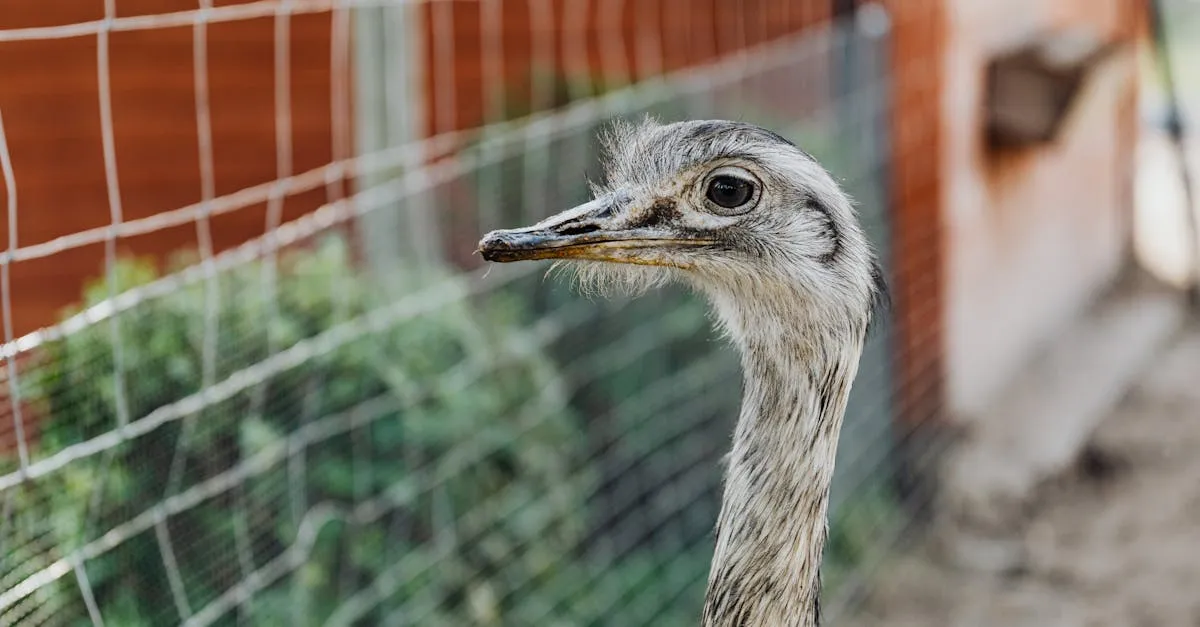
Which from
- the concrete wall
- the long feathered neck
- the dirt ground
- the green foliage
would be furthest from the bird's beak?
the concrete wall

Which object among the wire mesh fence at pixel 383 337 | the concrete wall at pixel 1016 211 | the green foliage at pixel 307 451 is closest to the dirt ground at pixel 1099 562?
the wire mesh fence at pixel 383 337

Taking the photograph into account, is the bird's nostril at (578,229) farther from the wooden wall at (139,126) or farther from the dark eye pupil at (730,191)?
the wooden wall at (139,126)

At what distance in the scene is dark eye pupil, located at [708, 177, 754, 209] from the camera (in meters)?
2.36

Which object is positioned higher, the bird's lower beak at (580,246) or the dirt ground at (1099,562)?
the bird's lower beak at (580,246)

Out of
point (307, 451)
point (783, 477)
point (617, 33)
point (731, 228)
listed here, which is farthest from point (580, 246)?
point (617, 33)

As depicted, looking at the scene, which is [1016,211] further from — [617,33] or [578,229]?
[578,229]

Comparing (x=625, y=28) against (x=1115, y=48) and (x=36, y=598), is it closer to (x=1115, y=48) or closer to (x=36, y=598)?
(x=1115, y=48)

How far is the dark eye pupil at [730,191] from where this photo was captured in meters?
2.36

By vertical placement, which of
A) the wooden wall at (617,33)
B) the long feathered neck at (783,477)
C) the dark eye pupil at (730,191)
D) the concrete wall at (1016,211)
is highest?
the dark eye pupil at (730,191)

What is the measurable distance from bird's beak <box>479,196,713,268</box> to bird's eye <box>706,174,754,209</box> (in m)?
0.06

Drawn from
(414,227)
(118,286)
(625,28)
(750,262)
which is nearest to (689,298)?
(414,227)

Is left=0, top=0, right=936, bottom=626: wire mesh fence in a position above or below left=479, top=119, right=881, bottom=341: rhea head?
below

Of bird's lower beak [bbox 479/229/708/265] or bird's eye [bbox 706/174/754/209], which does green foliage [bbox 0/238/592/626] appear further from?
bird's eye [bbox 706/174/754/209]

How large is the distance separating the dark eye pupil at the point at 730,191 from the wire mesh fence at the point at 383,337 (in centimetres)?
48
